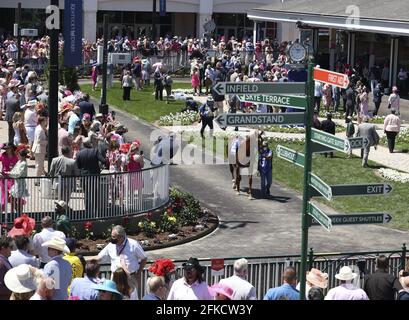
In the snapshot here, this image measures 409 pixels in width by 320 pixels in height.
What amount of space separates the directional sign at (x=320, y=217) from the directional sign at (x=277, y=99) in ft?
3.94

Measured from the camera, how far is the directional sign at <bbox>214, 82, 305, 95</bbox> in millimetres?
11453

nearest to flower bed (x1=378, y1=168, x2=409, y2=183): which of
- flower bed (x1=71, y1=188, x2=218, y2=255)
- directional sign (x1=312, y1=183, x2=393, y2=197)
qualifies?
flower bed (x1=71, y1=188, x2=218, y2=255)

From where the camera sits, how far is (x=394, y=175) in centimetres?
2747

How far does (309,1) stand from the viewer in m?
55.2

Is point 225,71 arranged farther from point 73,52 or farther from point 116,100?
point 73,52

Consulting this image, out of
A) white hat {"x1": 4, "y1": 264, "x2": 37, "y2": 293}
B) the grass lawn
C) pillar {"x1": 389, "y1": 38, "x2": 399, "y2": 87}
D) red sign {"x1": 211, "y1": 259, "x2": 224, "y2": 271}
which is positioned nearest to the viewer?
white hat {"x1": 4, "y1": 264, "x2": 37, "y2": 293}

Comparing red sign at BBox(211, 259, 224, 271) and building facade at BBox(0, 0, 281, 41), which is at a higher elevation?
building facade at BBox(0, 0, 281, 41)

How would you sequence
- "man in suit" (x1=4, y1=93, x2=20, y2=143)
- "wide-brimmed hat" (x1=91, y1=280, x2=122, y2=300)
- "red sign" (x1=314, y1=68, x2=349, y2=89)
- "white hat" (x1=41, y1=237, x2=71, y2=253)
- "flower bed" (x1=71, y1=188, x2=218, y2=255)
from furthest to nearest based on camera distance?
1. "man in suit" (x1=4, y1=93, x2=20, y2=143)
2. "flower bed" (x1=71, y1=188, x2=218, y2=255)
3. "white hat" (x1=41, y1=237, x2=71, y2=253)
4. "red sign" (x1=314, y1=68, x2=349, y2=89)
5. "wide-brimmed hat" (x1=91, y1=280, x2=122, y2=300)

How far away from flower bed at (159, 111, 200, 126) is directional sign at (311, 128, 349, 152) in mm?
23502

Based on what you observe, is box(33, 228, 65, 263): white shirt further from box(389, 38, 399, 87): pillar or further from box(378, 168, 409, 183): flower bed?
box(389, 38, 399, 87): pillar

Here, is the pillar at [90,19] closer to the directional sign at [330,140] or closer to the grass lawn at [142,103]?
the grass lawn at [142,103]

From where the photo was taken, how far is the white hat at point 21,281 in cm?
1071

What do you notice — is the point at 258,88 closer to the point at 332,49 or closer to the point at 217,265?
the point at 217,265

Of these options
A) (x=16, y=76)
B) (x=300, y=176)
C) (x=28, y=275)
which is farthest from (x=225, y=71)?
(x=28, y=275)
